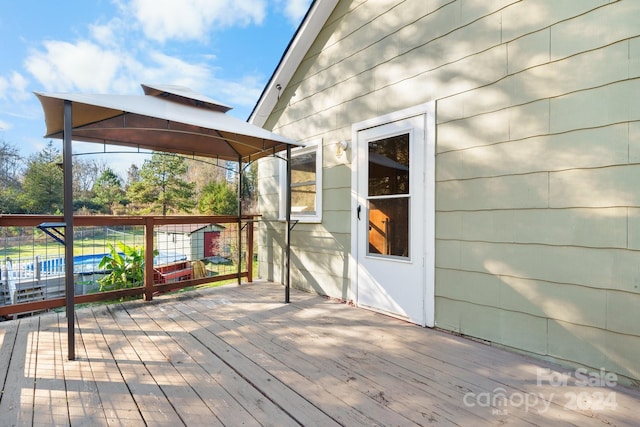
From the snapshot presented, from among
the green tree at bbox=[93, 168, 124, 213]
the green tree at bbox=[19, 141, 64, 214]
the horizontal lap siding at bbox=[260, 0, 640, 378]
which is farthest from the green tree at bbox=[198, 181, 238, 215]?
Result: the horizontal lap siding at bbox=[260, 0, 640, 378]

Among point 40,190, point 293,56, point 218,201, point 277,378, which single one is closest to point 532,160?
point 277,378

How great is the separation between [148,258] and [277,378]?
2539 mm

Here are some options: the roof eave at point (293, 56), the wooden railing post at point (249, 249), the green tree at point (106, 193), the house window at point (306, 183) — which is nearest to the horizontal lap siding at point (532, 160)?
the roof eave at point (293, 56)

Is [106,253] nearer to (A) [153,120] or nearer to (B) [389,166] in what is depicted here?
(A) [153,120]

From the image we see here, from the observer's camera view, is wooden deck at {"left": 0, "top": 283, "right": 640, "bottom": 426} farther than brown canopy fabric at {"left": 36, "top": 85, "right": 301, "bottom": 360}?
No

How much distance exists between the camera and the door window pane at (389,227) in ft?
9.87

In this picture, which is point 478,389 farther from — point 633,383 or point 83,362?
point 83,362

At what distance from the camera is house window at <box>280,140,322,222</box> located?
159 inches

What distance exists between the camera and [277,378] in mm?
1911

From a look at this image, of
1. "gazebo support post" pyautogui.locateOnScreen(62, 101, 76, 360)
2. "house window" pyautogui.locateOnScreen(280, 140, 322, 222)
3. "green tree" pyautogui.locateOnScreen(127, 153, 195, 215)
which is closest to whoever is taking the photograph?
"gazebo support post" pyautogui.locateOnScreen(62, 101, 76, 360)

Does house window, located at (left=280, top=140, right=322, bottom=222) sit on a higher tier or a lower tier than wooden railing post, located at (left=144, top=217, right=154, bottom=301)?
higher

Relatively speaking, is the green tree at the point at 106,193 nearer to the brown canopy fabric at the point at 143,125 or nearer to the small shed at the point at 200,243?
the small shed at the point at 200,243

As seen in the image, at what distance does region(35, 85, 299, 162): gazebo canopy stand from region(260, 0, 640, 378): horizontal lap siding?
1691mm

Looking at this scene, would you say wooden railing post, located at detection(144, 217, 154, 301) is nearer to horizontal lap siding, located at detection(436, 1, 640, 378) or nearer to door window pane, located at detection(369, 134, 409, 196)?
door window pane, located at detection(369, 134, 409, 196)
